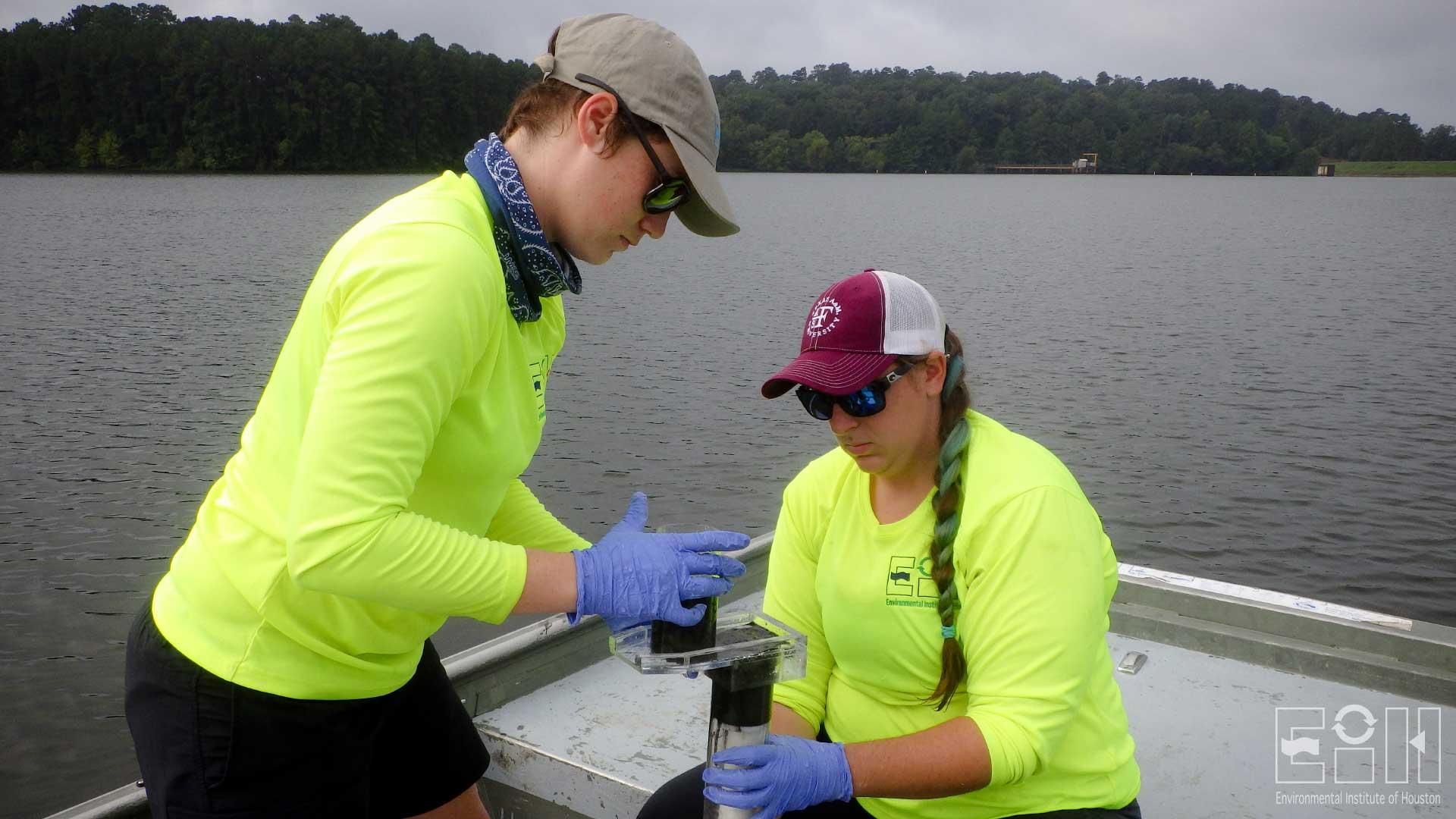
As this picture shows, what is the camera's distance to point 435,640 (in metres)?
8.12

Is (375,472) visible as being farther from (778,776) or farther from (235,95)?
(235,95)

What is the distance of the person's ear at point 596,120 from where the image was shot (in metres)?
1.77

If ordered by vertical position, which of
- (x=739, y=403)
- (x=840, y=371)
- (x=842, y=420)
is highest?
(x=840, y=371)

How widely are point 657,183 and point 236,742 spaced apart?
113cm

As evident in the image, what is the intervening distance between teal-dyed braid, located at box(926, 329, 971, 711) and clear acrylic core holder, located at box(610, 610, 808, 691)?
1.44 feet

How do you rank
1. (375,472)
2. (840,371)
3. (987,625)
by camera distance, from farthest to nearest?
(840,371) → (987,625) → (375,472)

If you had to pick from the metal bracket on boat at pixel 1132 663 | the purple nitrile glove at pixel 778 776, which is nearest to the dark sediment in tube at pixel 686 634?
the purple nitrile glove at pixel 778 776

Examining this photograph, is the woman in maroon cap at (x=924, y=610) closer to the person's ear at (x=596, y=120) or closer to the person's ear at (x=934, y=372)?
the person's ear at (x=934, y=372)

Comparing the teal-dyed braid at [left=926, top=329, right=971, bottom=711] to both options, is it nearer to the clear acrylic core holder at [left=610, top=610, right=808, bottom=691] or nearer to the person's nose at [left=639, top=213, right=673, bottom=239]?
the clear acrylic core holder at [left=610, top=610, right=808, bottom=691]

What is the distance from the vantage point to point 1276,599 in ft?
13.4

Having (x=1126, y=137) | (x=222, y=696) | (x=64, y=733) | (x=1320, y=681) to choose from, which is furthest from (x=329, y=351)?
(x=1126, y=137)

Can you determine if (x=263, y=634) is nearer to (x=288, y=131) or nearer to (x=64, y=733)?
(x=64, y=733)

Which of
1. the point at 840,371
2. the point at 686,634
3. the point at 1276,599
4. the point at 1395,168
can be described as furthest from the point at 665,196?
the point at 1395,168

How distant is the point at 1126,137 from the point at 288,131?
240 ft
